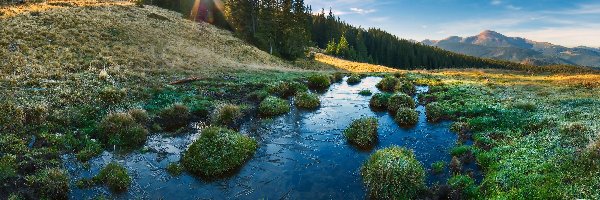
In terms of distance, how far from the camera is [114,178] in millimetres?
15297

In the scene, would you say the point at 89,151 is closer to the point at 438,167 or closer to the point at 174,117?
the point at 174,117

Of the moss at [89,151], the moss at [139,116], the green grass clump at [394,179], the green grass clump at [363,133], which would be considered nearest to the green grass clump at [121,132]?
the moss at [89,151]

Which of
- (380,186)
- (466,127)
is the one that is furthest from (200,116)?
(466,127)

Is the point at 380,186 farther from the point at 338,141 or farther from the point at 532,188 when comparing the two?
the point at 338,141

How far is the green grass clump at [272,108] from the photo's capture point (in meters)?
27.8

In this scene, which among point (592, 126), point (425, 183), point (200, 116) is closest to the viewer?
point (425, 183)

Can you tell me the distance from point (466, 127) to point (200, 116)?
702 inches

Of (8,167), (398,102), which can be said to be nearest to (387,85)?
(398,102)

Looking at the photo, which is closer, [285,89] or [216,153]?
[216,153]

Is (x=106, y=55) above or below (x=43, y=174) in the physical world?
above

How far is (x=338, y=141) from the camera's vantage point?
21.8m

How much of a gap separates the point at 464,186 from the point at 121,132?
17704mm

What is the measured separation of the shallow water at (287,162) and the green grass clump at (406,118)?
0.46 meters

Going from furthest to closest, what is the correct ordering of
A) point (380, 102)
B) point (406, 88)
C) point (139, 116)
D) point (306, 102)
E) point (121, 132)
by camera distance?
point (406, 88), point (380, 102), point (306, 102), point (139, 116), point (121, 132)
